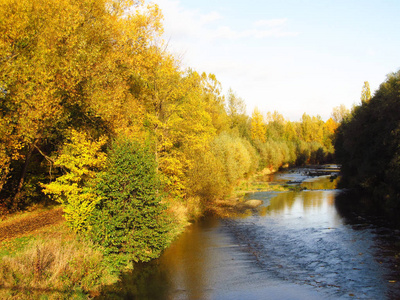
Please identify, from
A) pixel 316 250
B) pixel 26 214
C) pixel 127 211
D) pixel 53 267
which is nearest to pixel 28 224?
pixel 26 214

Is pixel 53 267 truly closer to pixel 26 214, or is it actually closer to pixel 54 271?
pixel 54 271

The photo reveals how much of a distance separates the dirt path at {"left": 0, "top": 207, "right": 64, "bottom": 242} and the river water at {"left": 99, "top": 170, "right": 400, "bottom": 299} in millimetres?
6237

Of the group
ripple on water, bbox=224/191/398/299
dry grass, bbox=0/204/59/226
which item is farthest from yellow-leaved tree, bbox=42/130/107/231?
ripple on water, bbox=224/191/398/299

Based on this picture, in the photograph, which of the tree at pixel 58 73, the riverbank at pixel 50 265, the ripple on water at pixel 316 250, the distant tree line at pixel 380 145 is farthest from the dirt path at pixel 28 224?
the distant tree line at pixel 380 145

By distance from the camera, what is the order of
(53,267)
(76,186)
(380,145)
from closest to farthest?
(53,267) → (76,186) → (380,145)

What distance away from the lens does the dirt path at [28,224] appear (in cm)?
1736

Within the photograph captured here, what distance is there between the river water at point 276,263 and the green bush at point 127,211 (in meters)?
1.44

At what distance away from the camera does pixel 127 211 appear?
17047 mm

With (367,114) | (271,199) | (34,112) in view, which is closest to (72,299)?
(34,112)

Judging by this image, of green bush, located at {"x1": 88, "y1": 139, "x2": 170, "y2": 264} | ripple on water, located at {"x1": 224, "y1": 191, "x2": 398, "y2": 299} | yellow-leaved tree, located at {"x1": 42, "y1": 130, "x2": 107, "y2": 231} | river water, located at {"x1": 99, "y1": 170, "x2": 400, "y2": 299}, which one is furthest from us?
yellow-leaved tree, located at {"x1": 42, "y1": 130, "x2": 107, "y2": 231}

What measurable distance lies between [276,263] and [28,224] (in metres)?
14.9

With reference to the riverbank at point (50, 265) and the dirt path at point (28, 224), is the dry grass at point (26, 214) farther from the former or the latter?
the riverbank at point (50, 265)

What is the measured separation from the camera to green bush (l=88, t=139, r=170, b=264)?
55.3ft

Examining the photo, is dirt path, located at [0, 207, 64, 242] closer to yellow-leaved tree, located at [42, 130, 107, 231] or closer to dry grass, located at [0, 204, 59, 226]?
dry grass, located at [0, 204, 59, 226]
